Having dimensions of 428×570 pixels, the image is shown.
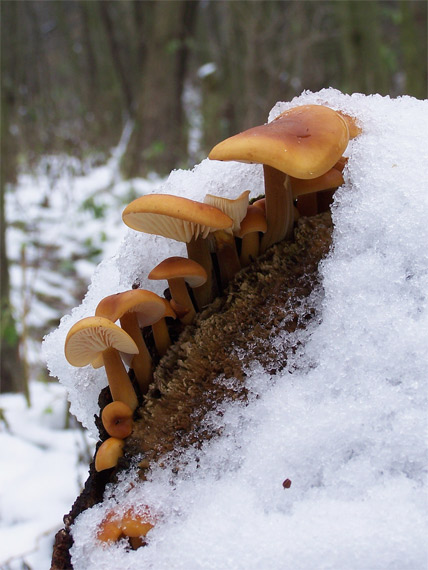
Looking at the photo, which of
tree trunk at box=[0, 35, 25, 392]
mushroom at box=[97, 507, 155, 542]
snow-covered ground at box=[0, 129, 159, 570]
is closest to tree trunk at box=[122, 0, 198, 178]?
snow-covered ground at box=[0, 129, 159, 570]

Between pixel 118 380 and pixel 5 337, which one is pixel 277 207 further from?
pixel 5 337

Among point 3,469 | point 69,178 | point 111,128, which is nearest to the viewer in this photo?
point 3,469

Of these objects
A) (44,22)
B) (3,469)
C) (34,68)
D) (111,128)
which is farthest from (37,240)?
(44,22)

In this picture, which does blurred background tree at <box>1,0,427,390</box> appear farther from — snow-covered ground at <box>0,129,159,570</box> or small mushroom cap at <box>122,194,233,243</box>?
small mushroom cap at <box>122,194,233,243</box>

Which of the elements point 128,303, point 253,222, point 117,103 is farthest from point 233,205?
point 117,103

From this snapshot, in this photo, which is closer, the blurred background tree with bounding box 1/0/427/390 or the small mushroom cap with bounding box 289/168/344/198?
the small mushroom cap with bounding box 289/168/344/198

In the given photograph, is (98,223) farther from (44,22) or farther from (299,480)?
(44,22)
